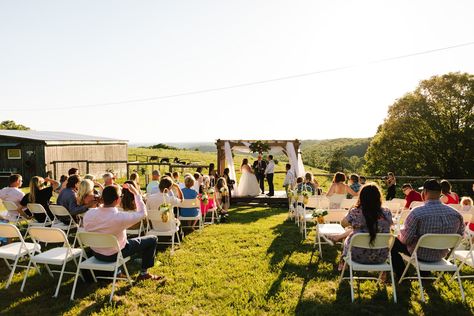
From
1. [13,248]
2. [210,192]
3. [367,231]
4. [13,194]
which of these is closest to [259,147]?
[210,192]

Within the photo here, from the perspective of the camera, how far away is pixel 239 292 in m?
4.83

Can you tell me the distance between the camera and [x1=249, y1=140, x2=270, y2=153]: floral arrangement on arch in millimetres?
15289

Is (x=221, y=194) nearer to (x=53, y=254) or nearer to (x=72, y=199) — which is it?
(x=72, y=199)

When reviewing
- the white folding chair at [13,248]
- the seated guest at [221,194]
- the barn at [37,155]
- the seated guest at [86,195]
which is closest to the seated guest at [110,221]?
the white folding chair at [13,248]

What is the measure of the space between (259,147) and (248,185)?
1.85 meters

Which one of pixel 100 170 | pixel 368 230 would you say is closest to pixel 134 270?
pixel 368 230

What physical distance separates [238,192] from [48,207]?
8448mm

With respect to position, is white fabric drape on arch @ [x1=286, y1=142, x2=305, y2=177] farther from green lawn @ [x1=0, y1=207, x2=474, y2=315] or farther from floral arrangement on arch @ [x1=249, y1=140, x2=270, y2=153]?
green lawn @ [x1=0, y1=207, x2=474, y2=315]

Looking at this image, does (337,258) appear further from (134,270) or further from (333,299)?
(134,270)

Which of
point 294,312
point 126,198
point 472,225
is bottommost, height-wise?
point 294,312

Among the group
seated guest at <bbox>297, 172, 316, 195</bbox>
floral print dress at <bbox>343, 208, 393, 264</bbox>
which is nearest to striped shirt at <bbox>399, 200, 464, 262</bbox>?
floral print dress at <bbox>343, 208, 393, 264</bbox>

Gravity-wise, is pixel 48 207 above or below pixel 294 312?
above

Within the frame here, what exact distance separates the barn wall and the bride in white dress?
12092 mm

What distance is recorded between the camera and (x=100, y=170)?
2378cm
